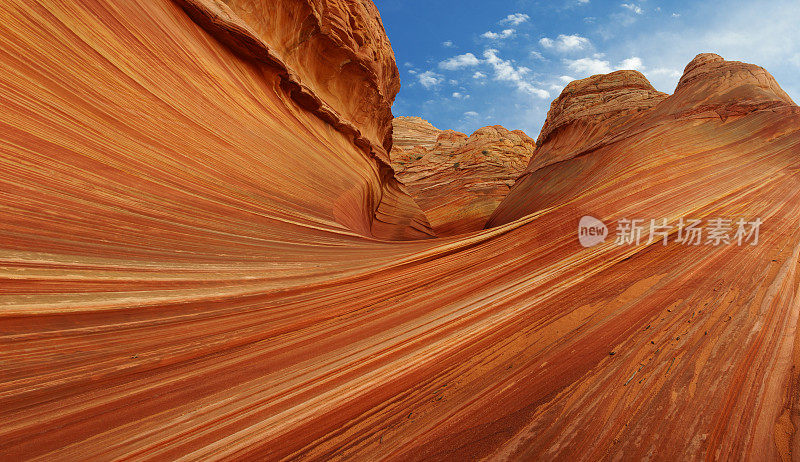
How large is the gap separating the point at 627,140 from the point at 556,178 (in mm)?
1647

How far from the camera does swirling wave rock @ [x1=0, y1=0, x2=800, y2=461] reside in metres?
1.47

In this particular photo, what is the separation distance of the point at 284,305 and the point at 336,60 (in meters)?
7.39

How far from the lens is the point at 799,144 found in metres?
5.52

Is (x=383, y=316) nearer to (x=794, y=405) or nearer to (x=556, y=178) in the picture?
(x=794, y=405)

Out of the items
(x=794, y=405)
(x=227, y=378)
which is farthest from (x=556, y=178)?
(x=227, y=378)

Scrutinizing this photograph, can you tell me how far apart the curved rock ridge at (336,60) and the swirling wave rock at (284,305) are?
2.34ft

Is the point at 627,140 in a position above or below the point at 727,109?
below

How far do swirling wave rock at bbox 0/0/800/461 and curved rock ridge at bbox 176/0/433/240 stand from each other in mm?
713

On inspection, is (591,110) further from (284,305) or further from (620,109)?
(284,305)

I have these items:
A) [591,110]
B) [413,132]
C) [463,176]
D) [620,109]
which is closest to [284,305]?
[620,109]

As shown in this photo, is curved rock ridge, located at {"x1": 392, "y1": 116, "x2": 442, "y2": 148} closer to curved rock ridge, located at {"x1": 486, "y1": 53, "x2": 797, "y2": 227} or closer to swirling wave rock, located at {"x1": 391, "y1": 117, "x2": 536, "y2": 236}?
swirling wave rock, located at {"x1": 391, "y1": 117, "x2": 536, "y2": 236}

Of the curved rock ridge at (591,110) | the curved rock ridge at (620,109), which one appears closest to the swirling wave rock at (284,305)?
the curved rock ridge at (620,109)

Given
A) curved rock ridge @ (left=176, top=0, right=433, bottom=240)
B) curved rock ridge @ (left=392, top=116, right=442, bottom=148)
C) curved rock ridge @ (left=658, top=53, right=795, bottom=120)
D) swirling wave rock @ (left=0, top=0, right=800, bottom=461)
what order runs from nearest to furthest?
swirling wave rock @ (left=0, top=0, right=800, bottom=461), curved rock ridge @ (left=176, top=0, right=433, bottom=240), curved rock ridge @ (left=658, top=53, right=795, bottom=120), curved rock ridge @ (left=392, top=116, right=442, bottom=148)

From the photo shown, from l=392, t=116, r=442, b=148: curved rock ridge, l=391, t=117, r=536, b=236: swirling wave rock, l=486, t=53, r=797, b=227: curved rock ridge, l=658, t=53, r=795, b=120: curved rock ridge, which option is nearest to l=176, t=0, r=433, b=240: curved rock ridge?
l=391, t=117, r=536, b=236: swirling wave rock
